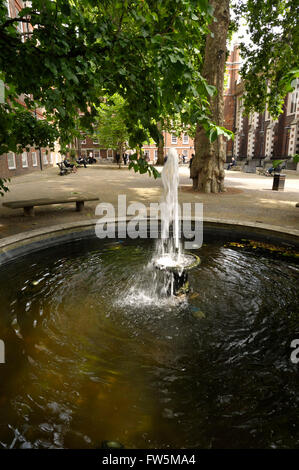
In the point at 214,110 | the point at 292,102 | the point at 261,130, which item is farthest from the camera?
the point at 261,130

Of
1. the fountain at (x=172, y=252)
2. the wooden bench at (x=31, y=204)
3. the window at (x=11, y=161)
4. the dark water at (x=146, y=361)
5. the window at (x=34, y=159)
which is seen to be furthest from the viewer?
the window at (x=34, y=159)

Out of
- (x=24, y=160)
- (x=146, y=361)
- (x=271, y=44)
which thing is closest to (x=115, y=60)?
(x=146, y=361)

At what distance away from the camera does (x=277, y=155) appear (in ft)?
123

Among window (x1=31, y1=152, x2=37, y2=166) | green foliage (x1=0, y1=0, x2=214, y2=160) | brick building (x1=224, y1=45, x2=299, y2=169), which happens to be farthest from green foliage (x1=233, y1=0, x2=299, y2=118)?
window (x1=31, y1=152, x2=37, y2=166)

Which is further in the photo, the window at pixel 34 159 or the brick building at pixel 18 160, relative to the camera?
the window at pixel 34 159

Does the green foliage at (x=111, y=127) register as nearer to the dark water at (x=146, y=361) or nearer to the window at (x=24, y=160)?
the window at (x=24, y=160)

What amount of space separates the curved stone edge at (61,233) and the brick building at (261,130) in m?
19.2

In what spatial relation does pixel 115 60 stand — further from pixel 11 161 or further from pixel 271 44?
pixel 11 161

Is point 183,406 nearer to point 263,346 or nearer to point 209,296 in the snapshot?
point 263,346

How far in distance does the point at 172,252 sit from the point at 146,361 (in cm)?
339

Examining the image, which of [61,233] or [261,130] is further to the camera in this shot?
[261,130]

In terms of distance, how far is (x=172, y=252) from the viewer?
6.10 m

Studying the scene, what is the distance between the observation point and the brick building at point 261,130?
3353 centimetres

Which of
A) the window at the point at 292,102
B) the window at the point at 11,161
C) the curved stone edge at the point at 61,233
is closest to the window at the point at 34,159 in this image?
the window at the point at 11,161
